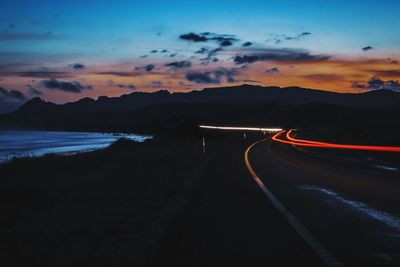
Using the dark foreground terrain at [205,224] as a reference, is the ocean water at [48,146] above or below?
below

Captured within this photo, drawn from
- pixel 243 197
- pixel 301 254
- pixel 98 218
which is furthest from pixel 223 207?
pixel 301 254

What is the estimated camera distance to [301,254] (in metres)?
6.83

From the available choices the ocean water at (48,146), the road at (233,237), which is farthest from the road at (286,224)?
the ocean water at (48,146)

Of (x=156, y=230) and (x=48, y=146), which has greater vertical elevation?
(x=156, y=230)

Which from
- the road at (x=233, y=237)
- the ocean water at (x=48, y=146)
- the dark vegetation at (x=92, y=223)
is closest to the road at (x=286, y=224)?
the road at (x=233, y=237)

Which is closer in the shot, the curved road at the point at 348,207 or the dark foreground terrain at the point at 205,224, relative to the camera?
the dark foreground terrain at the point at 205,224

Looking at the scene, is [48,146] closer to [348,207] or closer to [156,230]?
[348,207]

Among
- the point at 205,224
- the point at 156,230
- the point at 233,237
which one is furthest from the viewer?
the point at 205,224

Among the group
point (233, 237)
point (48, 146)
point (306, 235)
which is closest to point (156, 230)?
point (233, 237)

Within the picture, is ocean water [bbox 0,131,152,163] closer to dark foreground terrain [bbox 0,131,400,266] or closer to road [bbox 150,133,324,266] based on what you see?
dark foreground terrain [bbox 0,131,400,266]

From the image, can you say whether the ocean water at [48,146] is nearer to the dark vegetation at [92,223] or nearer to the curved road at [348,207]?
the dark vegetation at [92,223]

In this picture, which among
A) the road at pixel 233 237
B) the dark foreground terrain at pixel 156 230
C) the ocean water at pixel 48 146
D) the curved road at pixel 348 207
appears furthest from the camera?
the ocean water at pixel 48 146

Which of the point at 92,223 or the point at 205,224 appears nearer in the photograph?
the point at 205,224

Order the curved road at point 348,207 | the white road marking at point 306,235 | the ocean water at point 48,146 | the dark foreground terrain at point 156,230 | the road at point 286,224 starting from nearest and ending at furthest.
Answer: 1. the white road marking at point 306,235
2. the road at point 286,224
3. the dark foreground terrain at point 156,230
4. the curved road at point 348,207
5. the ocean water at point 48,146
